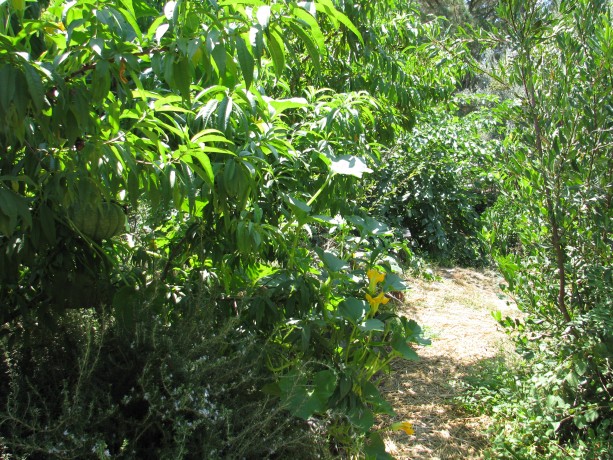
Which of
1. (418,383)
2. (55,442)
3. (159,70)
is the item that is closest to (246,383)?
(55,442)

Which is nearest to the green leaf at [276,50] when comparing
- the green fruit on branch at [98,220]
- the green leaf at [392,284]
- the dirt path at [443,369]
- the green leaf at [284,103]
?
the green leaf at [284,103]

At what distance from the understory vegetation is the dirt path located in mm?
190

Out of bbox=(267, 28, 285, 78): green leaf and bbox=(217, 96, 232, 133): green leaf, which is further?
bbox=(217, 96, 232, 133): green leaf

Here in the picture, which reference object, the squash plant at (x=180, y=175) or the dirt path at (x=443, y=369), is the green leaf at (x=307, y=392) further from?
the dirt path at (x=443, y=369)

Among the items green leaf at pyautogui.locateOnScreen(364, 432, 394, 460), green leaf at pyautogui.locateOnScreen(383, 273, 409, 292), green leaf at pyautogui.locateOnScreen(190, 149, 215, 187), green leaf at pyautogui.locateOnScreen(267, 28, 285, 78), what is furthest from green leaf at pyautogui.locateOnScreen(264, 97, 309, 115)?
green leaf at pyautogui.locateOnScreen(364, 432, 394, 460)

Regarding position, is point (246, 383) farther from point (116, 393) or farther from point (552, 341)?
point (552, 341)

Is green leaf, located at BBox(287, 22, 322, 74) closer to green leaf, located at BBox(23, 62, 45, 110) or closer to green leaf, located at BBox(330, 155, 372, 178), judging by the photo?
green leaf, located at BBox(23, 62, 45, 110)

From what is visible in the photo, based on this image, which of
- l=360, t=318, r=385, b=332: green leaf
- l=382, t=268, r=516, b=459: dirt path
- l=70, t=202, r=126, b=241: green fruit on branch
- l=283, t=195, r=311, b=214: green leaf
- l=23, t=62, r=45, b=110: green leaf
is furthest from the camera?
l=382, t=268, r=516, b=459: dirt path

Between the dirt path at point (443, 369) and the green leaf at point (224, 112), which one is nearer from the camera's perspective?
the green leaf at point (224, 112)

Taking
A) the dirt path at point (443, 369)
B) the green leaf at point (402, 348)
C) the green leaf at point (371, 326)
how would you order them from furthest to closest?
the dirt path at point (443, 369) → the green leaf at point (402, 348) → the green leaf at point (371, 326)

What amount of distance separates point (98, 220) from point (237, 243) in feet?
1.40

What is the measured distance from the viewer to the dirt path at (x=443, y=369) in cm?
282

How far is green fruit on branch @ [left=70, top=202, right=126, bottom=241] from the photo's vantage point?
→ 1771 mm

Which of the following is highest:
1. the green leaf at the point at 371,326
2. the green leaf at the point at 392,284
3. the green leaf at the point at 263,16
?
the green leaf at the point at 263,16
